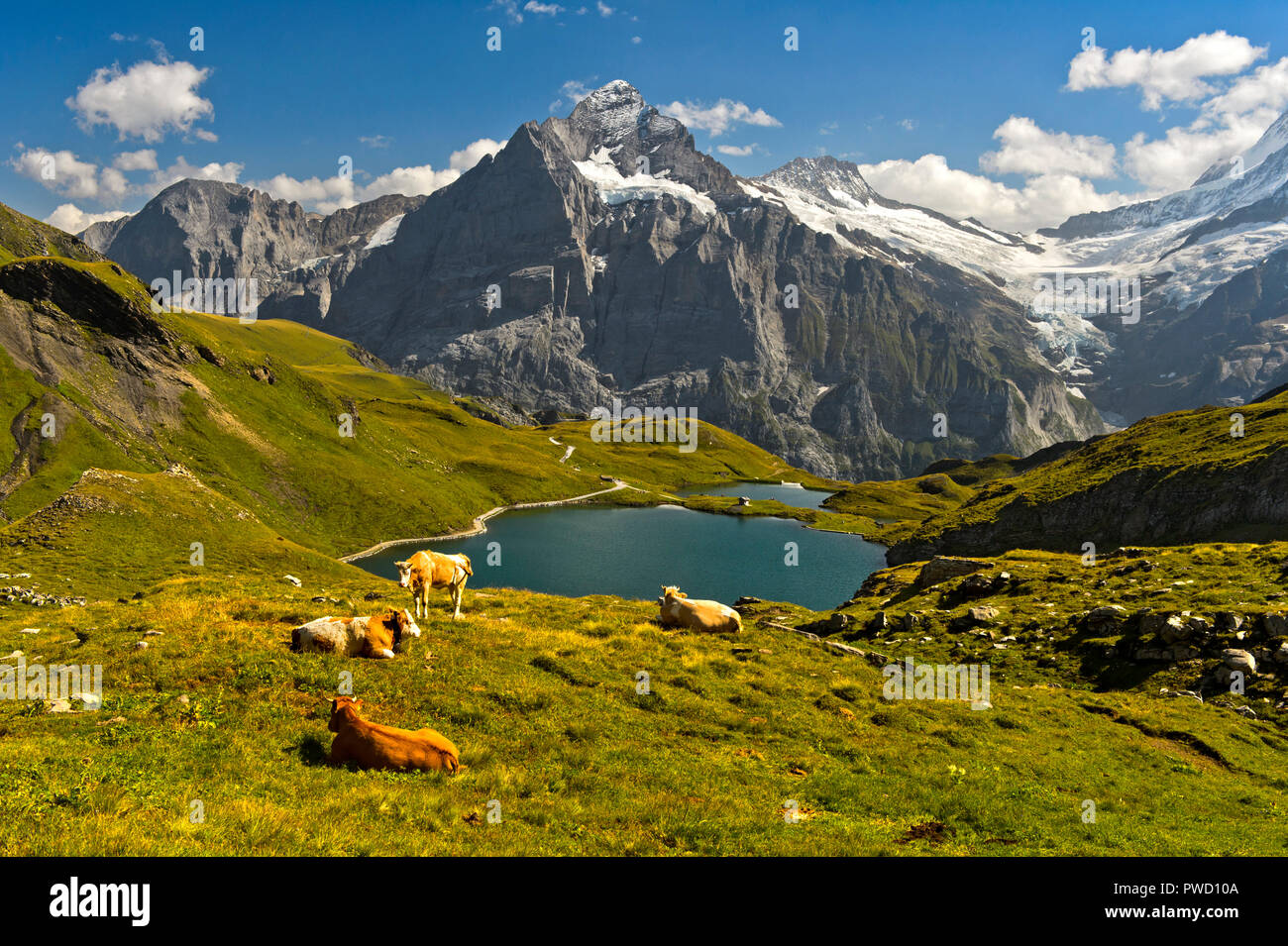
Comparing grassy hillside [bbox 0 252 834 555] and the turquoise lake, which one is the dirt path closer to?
the turquoise lake

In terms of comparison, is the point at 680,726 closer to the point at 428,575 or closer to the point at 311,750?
the point at 311,750

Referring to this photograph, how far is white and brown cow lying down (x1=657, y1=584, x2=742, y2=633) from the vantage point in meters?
29.2

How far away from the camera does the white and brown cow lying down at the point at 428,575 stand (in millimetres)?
23453

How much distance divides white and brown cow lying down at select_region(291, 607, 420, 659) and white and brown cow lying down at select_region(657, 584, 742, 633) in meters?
12.9

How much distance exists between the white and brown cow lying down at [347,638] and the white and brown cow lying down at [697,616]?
12.9 metres

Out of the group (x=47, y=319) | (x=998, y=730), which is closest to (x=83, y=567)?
(x=998, y=730)

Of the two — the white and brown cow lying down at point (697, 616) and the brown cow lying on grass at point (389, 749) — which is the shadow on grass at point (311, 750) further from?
the white and brown cow lying down at point (697, 616)

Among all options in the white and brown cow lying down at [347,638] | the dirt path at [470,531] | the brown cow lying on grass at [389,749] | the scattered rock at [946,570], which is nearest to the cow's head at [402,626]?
the white and brown cow lying down at [347,638]

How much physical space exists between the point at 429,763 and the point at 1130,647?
3353cm

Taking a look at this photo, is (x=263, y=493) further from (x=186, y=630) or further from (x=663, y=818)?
(x=663, y=818)

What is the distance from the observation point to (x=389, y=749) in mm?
13953

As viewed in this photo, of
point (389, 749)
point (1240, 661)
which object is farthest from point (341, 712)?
point (1240, 661)

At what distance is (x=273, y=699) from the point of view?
53.4ft
